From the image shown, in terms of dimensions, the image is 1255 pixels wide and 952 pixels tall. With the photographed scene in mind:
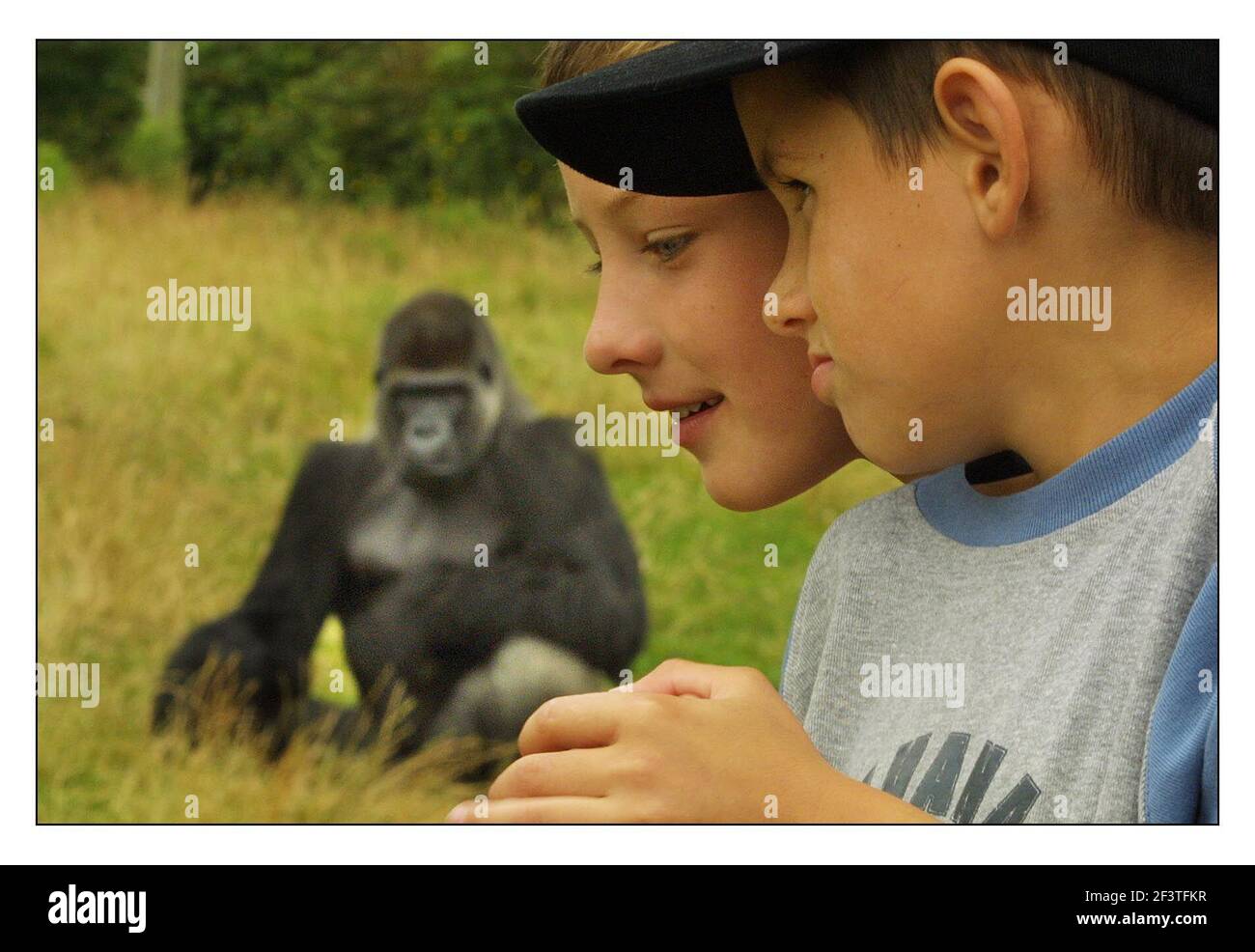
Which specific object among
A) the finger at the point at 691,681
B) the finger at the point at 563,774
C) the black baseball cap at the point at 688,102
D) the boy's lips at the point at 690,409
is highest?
the black baseball cap at the point at 688,102

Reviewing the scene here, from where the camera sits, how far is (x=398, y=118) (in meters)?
4.77

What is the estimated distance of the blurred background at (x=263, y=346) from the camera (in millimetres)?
3096

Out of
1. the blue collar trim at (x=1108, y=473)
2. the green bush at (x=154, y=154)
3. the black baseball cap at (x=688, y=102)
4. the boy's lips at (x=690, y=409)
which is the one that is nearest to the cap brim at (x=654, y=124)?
the black baseball cap at (x=688, y=102)

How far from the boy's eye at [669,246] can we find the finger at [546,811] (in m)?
0.35

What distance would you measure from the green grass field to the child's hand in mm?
1939

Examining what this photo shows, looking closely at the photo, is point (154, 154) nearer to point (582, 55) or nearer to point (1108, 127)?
point (582, 55)

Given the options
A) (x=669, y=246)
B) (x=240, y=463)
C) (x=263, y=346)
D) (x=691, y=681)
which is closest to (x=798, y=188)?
(x=669, y=246)

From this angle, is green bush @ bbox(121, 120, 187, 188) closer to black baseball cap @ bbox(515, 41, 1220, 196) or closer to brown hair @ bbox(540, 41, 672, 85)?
brown hair @ bbox(540, 41, 672, 85)

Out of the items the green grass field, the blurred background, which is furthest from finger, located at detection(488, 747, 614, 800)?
the blurred background

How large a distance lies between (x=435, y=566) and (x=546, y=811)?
248 cm

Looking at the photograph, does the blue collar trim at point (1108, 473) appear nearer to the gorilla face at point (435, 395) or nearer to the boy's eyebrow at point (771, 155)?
the boy's eyebrow at point (771, 155)

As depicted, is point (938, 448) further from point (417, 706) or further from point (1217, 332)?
point (417, 706)

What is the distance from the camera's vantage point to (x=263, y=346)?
14.1 ft

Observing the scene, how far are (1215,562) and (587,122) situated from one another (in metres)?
0.36
